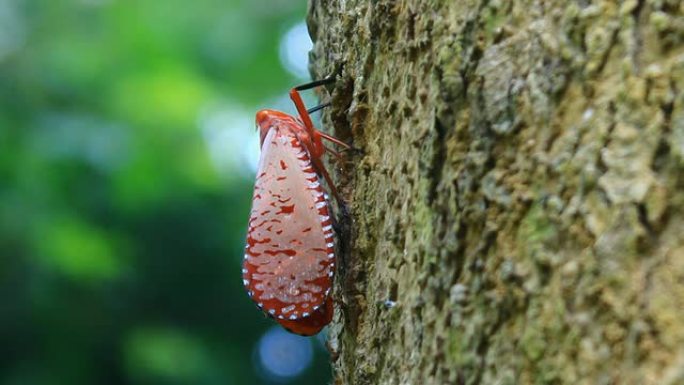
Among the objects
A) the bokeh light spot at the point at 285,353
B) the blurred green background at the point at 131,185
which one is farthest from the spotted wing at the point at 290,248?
the bokeh light spot at the point at 285,353

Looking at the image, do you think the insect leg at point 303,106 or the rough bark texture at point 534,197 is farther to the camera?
the insect leg at point 303,106

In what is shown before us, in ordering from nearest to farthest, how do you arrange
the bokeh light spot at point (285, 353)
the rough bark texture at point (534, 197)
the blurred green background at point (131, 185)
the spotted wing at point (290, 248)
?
the rough bark texture at point (534, 197), the spotted wing at point (290, 248), the blurred green background at point (131, 185), the bokeh light spot at point (285, 353)

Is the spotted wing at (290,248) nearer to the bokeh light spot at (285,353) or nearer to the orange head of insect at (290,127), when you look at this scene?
the orange head of insect at (290,127)

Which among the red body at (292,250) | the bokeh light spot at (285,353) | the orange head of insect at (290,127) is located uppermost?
the orange head of insect at (290,127)

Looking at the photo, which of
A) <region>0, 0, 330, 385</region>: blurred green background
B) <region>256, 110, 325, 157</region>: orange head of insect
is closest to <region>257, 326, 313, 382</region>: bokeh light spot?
<region>0, 0, 330, 385</region>: blurred green background

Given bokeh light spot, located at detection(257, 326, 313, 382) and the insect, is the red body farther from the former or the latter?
bokeh light spot, located at detection(257, 326, 313, 382)

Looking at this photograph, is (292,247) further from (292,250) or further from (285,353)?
(285,353)
